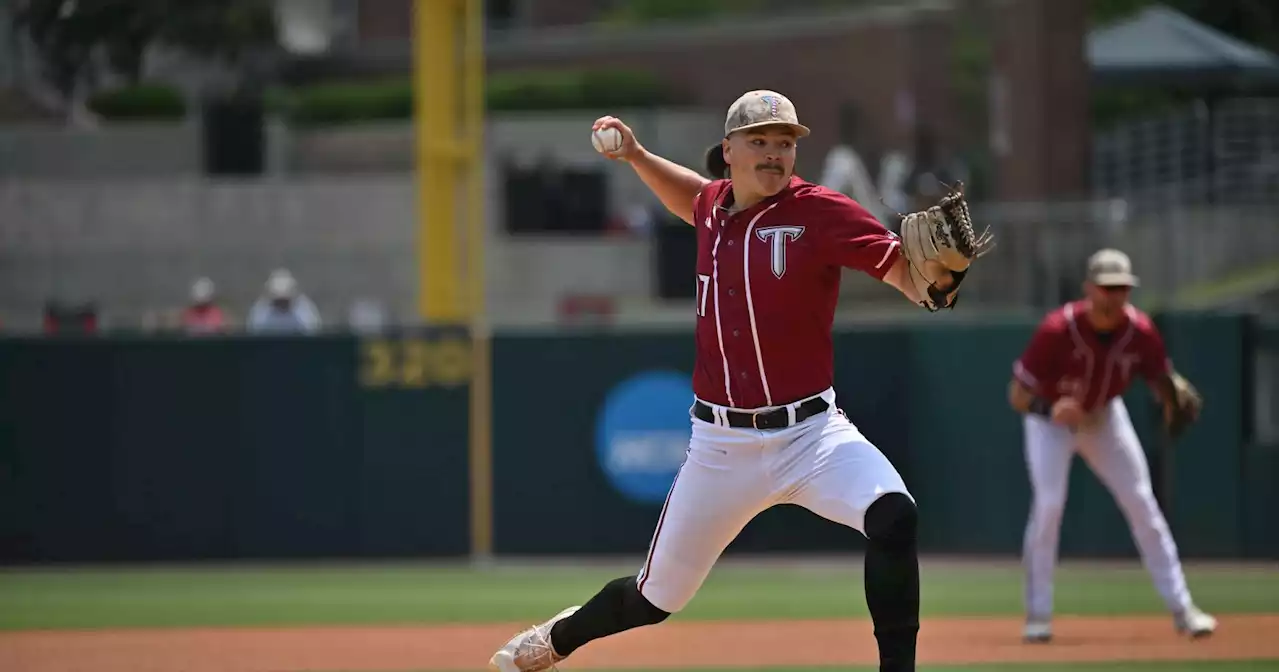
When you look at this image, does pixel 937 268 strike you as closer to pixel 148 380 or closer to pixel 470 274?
pixel 148 380

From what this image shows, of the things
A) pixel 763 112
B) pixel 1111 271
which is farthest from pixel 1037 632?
pixel 763 112

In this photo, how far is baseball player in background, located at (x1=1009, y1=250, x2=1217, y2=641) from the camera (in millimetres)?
10492

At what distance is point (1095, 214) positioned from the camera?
20.1 m

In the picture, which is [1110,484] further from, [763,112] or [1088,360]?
[763,112]

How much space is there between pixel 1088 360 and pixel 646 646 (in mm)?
3005

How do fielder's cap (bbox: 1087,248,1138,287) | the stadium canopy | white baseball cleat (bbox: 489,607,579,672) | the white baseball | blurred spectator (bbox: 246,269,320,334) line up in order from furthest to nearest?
the stadium canopy
blurred spectator (bbox: 246,269,320,334)
fielder's cap (bbox: 1087,248,1138,287)
the white baseball
white baseball cleat (bbox: 489,607,579,672)

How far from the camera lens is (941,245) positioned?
245 inches

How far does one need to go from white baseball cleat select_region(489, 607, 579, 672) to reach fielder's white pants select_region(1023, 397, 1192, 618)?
13.5 ft

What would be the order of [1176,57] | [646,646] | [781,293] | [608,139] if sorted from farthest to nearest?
1. [1176,57]
2. [646,646]
3. [608,139]
4. [781,293]

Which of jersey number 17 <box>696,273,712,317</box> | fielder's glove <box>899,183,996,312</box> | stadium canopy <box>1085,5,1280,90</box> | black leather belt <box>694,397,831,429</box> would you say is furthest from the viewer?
stadium canopy <box>1085,5,1280,90</box>

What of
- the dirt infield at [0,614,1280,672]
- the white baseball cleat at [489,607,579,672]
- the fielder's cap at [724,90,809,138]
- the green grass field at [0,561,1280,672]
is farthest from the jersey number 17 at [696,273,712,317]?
the green grass field at [0,561,1280,672]

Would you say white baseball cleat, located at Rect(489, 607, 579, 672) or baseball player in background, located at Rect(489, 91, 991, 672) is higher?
baseball player in background, located at Rect(489, 91, 991, 672)

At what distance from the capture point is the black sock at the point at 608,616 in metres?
7.04

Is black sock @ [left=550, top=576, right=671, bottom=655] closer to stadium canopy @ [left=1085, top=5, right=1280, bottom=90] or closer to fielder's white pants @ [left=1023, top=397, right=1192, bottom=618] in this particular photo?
fielder's white pants @ [left=1023, top=397, right=1192, bottom=618]
